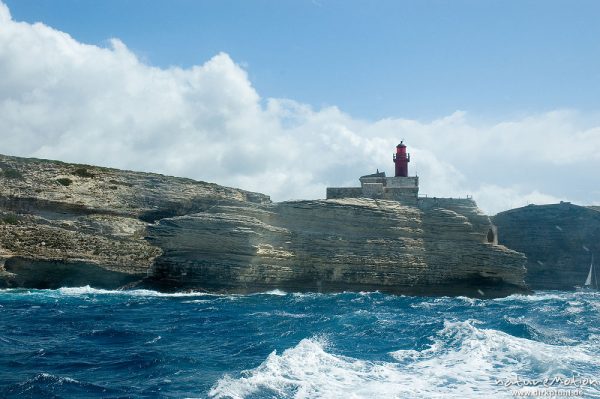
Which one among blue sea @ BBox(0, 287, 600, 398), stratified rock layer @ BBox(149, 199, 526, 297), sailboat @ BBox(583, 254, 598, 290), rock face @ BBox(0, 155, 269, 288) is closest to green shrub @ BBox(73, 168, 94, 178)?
rock face @ BBox(0, 155, 269, 288)

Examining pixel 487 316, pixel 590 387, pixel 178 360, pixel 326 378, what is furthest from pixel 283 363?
pixel 487 316

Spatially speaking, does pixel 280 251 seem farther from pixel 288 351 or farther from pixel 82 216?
pixel 288 351

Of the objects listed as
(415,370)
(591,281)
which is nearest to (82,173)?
(415,370)

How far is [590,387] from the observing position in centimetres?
1339

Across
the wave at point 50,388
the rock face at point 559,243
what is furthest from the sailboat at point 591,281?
the wave at point 50,388

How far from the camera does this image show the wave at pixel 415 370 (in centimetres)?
1315

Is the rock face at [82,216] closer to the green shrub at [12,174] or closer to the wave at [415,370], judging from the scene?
the green shrub at [12,174]

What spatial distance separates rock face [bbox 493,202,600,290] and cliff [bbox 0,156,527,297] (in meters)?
17.8

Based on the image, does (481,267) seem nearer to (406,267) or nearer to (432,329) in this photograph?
(406,267)

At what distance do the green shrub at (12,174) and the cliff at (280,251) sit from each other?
9.79 feet

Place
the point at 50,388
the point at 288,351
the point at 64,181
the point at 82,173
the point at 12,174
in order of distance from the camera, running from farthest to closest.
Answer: the point at 82,173, the point at 64,181, the point at 12,174, the point at 288,351, the point at 50,388

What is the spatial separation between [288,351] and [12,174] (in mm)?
35683

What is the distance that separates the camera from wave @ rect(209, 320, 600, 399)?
13.1 metres

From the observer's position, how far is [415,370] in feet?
50.8
